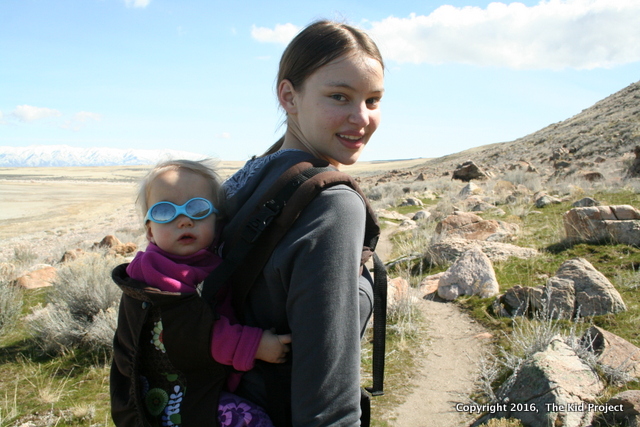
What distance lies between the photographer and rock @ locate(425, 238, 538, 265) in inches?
244

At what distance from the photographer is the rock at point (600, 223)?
5.79m

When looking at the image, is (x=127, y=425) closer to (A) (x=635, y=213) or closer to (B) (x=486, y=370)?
(B) (x=486, y=370)

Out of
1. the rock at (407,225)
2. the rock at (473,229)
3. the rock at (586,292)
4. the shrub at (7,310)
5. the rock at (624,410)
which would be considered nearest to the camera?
the rock at (624,410)

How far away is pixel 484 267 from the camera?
5273mm

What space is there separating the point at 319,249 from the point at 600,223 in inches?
242

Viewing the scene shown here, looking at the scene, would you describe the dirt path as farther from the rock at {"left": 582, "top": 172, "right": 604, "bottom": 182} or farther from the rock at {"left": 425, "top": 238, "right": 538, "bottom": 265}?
the rock at {"left": 582, "top": 172, "right": 604, "bottom": 182}

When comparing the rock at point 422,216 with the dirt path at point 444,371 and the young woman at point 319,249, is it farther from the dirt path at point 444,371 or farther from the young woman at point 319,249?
the young woman at point 319,249

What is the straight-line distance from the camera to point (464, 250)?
650 cm

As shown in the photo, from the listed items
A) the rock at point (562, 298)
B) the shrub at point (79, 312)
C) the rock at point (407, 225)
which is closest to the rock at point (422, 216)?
the rock at point (407, 225)

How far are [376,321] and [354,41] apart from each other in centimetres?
108

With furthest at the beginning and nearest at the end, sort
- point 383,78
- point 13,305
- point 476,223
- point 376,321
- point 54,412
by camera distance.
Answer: point 476,223 < point 13,305 < point 54,412 < point 376,321 < point 383,78

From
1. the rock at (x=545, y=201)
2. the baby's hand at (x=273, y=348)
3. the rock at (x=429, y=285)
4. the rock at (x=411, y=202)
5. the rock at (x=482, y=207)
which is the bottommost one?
the rock at (x=429, y=285)

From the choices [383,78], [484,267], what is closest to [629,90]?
[484,267]

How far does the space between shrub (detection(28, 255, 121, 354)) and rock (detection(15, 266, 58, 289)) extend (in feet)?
5.34
